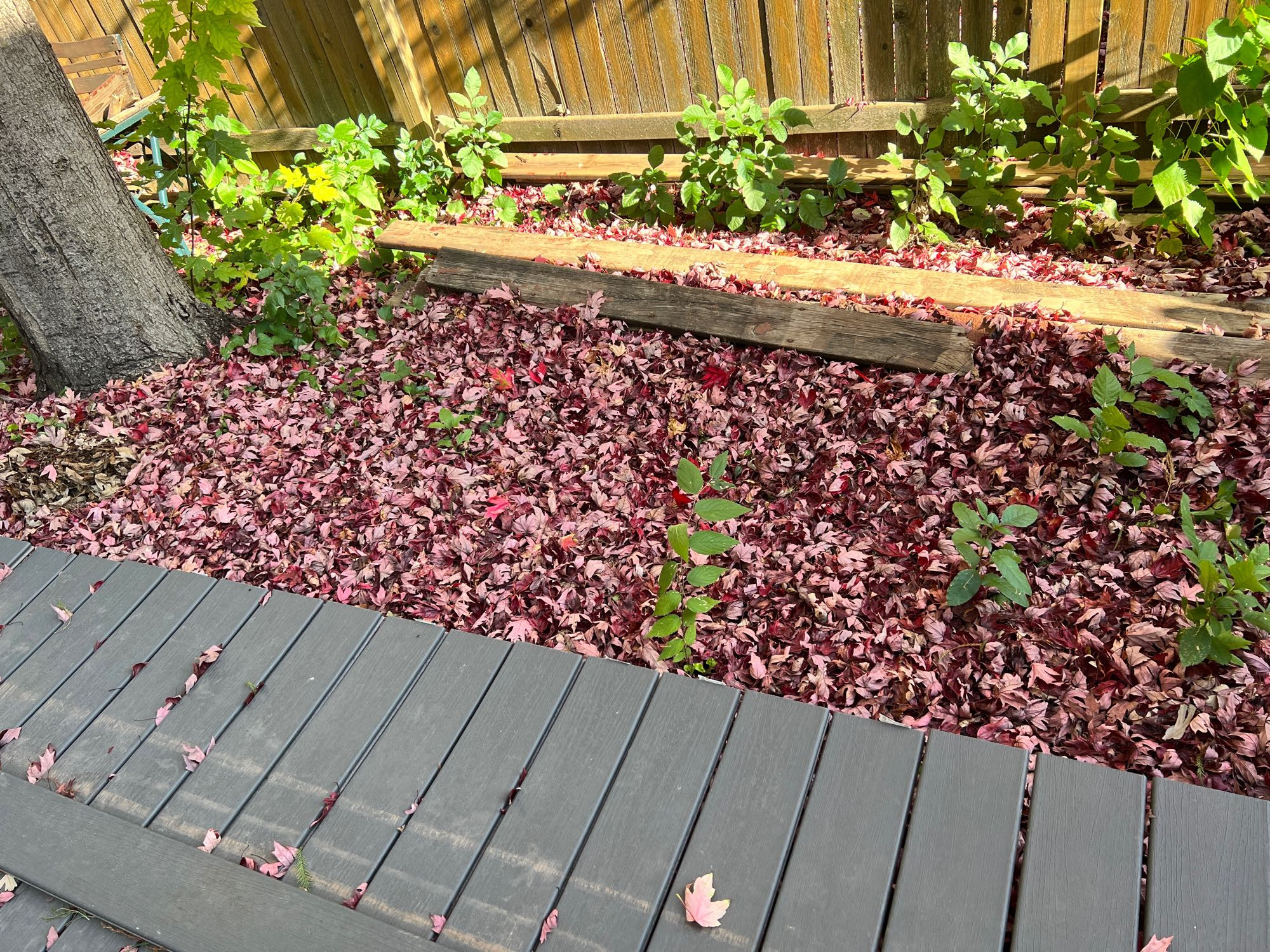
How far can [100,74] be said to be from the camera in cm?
559

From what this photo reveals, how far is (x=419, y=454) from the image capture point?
3.29m

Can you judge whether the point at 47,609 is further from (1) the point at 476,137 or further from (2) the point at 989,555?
(1) the point at 476,137

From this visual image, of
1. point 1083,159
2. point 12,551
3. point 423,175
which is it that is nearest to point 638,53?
point 423,175

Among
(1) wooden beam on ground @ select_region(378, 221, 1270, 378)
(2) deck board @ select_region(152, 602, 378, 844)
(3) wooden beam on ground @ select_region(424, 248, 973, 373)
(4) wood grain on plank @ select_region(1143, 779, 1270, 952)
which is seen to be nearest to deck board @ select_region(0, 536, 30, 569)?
(2) deck board @ select_region(152, 602, 378, 844)

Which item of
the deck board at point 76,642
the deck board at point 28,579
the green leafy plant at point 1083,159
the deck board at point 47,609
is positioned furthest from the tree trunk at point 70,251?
the green leafy plant at point 1083,159

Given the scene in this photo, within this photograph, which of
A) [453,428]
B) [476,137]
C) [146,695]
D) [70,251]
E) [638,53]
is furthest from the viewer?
[476,137]

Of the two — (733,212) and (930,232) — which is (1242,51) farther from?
(733,212)

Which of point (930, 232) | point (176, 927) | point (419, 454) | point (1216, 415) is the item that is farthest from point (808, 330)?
point (176, 927)

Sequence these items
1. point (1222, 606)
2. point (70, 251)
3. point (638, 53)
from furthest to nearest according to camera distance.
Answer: point (638, 53) < point (70, 251) < point (1222, 606)

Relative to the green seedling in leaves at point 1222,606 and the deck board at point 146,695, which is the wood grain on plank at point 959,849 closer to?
the green seedling in leaves at point 1222,606

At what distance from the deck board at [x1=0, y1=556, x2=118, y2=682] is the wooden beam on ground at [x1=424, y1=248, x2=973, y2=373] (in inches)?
75.5

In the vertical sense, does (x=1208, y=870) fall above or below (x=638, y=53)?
below

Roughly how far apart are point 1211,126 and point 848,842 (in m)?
2.99

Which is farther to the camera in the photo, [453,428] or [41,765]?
[453,428]
